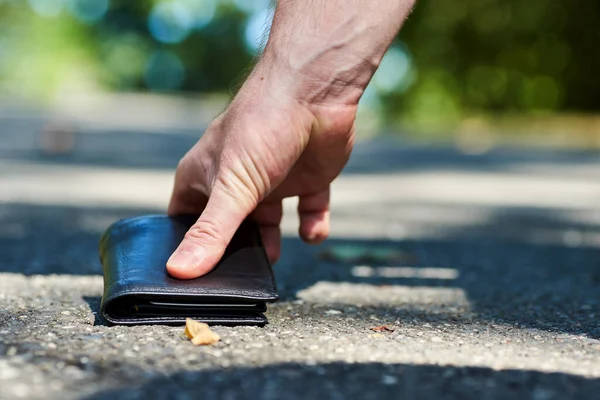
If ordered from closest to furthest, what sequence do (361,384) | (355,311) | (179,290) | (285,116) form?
(361,384)
(179,290)
(285,116)
(355,311)

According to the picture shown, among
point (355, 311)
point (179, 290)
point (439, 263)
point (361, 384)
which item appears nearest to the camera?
point (361, 384)

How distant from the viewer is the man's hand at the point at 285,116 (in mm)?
1497

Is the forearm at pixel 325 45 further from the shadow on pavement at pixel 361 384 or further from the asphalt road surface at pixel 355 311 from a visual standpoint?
the shadow on pavement at pixel 361 384

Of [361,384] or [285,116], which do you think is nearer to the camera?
[361,384]

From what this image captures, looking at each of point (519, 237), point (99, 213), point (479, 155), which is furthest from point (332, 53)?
point (479, 155)

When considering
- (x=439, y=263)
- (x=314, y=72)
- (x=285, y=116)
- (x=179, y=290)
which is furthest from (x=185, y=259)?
(x=439, y=263)

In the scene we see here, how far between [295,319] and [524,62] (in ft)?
44.7

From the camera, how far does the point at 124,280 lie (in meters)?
1.44

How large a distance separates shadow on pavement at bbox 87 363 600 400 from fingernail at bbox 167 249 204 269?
0.32 m

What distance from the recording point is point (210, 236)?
1474 millimetres

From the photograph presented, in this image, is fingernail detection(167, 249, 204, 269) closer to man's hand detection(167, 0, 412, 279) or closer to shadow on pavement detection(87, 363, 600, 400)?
man's hand detection(167, 0, 412, 279)

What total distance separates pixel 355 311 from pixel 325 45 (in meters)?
0.54

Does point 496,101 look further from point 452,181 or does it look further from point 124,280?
Result: point 124,280

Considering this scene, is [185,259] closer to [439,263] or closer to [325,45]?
[325,45]
